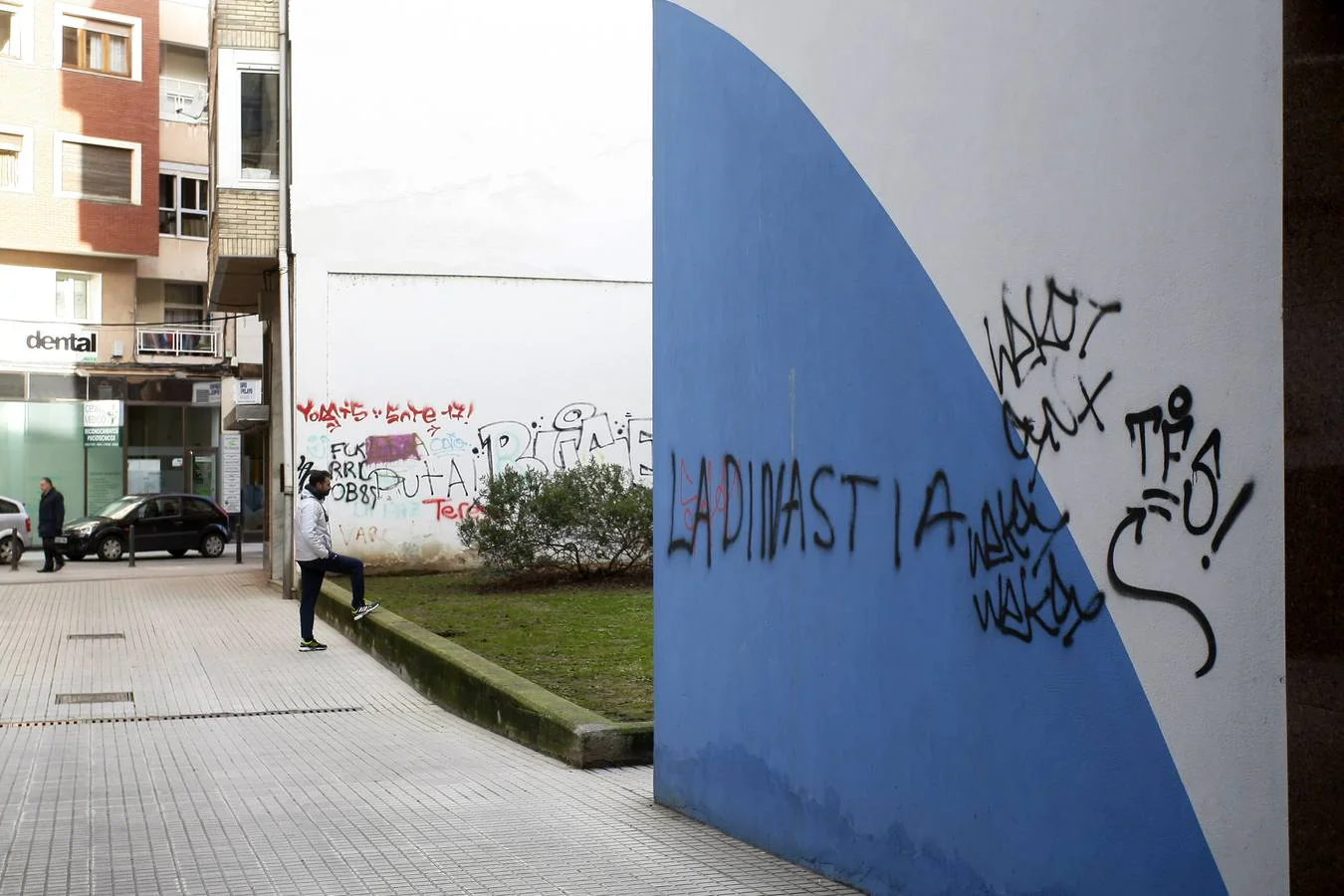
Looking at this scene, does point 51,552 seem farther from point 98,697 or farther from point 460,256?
point 98,697

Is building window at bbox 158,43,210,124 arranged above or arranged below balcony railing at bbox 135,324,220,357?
above

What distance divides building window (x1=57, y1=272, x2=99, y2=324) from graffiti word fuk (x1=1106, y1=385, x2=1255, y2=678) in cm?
3806

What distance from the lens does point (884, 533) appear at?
17.4 ft

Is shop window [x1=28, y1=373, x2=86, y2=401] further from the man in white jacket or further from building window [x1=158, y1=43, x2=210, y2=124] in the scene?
the man in white jacket

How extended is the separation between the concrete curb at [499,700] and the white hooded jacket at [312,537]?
0.85 m

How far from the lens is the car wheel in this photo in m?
30.2

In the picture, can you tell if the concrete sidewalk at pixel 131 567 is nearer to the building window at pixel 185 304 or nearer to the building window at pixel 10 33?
the building window at pixel 185 304

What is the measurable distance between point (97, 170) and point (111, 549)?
12.5 meters

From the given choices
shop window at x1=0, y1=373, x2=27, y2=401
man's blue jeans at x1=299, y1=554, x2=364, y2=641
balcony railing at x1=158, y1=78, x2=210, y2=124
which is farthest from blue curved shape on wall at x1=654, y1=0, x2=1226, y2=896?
balcony railing at x1=158, y1=78, x2=210, y2=124

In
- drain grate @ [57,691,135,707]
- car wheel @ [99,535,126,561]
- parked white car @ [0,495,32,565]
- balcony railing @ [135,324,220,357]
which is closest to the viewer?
drain grate @ [57,691,135,707]

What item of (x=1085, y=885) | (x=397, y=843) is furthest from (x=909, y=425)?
(x=397, y=843)

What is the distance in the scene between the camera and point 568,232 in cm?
2266

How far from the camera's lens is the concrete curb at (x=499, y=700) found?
28.0ft

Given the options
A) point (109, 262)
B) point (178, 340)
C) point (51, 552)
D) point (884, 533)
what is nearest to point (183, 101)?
point (109, 262)
